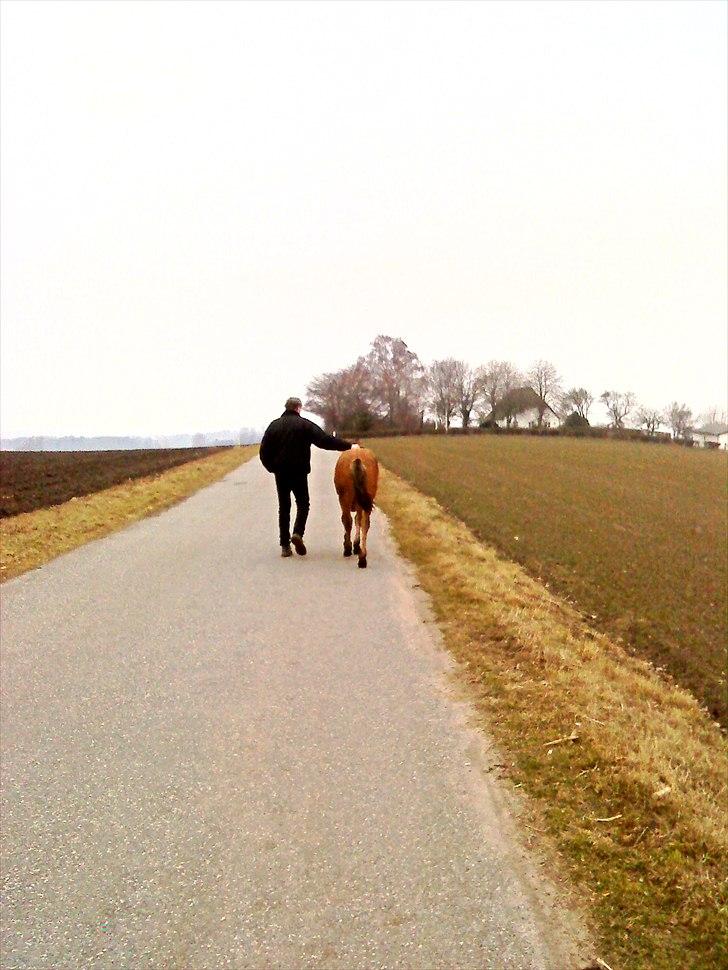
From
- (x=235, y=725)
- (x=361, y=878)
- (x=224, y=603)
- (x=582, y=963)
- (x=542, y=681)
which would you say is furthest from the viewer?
(x=224, y=603)

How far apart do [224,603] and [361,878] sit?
4.38m

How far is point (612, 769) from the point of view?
3271 millimetres

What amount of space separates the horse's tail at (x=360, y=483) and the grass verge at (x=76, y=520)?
4.69m

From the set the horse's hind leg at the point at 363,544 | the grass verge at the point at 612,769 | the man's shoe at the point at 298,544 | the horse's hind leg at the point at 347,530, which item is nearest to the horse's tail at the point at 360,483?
the horse's hind leg at the point at 363,544

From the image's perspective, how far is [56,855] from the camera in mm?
2641

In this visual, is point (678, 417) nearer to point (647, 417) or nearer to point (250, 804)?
point (647, 417)

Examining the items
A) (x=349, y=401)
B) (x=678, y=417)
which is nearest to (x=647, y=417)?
(x=678, y=417)

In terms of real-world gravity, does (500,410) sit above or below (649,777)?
above

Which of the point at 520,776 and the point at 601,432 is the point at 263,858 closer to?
the point at 520,776

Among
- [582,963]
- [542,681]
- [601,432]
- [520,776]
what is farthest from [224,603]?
[601,432]

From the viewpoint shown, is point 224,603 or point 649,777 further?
point 224,603

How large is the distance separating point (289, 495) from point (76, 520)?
633 centimetres

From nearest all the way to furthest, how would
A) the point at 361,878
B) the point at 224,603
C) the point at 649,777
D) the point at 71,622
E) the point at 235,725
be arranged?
1. the point at 361,878
2. the point at 649,777
3. the point at 235,725
4. the point at 71,622
5. the point at 224,603

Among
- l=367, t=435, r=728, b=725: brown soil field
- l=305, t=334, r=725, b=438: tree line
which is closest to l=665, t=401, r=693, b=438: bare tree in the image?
l=305, t=334, r=725, b=438: tree line
